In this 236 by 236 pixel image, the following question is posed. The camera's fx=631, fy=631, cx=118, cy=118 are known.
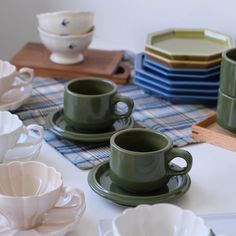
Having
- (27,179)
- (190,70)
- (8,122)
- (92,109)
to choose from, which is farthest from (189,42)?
(27,179)

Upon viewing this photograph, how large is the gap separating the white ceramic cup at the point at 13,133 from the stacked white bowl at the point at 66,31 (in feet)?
1.06

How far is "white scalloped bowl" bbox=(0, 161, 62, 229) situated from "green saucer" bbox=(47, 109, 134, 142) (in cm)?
19

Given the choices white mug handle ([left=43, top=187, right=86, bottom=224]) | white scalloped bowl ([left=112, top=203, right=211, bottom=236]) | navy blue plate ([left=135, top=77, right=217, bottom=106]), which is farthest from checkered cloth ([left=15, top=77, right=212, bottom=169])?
white scalloped bowl ([left=112, top=203, right=211, bottom=236])

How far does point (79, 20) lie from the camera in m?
1.30

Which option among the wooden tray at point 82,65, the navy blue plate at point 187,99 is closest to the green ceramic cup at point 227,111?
the navy blue plate at point 187,99

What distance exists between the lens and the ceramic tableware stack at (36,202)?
76cm

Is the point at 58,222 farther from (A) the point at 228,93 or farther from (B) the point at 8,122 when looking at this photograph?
(A) the point at 228,93

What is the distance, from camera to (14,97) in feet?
3.83

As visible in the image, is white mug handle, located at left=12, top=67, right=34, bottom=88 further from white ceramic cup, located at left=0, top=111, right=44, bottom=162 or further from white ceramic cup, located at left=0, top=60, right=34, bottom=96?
white ceramic cup, located at left=0, top=111, right=44, bottom=162

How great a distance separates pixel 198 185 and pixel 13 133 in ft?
0.93

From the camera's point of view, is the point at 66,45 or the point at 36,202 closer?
the point at 36,202

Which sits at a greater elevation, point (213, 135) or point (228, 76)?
point (228, 76)

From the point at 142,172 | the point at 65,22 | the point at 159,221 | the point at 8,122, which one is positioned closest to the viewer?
the point at 159,221

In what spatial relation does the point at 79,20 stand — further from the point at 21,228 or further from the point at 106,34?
the point at 21,228
